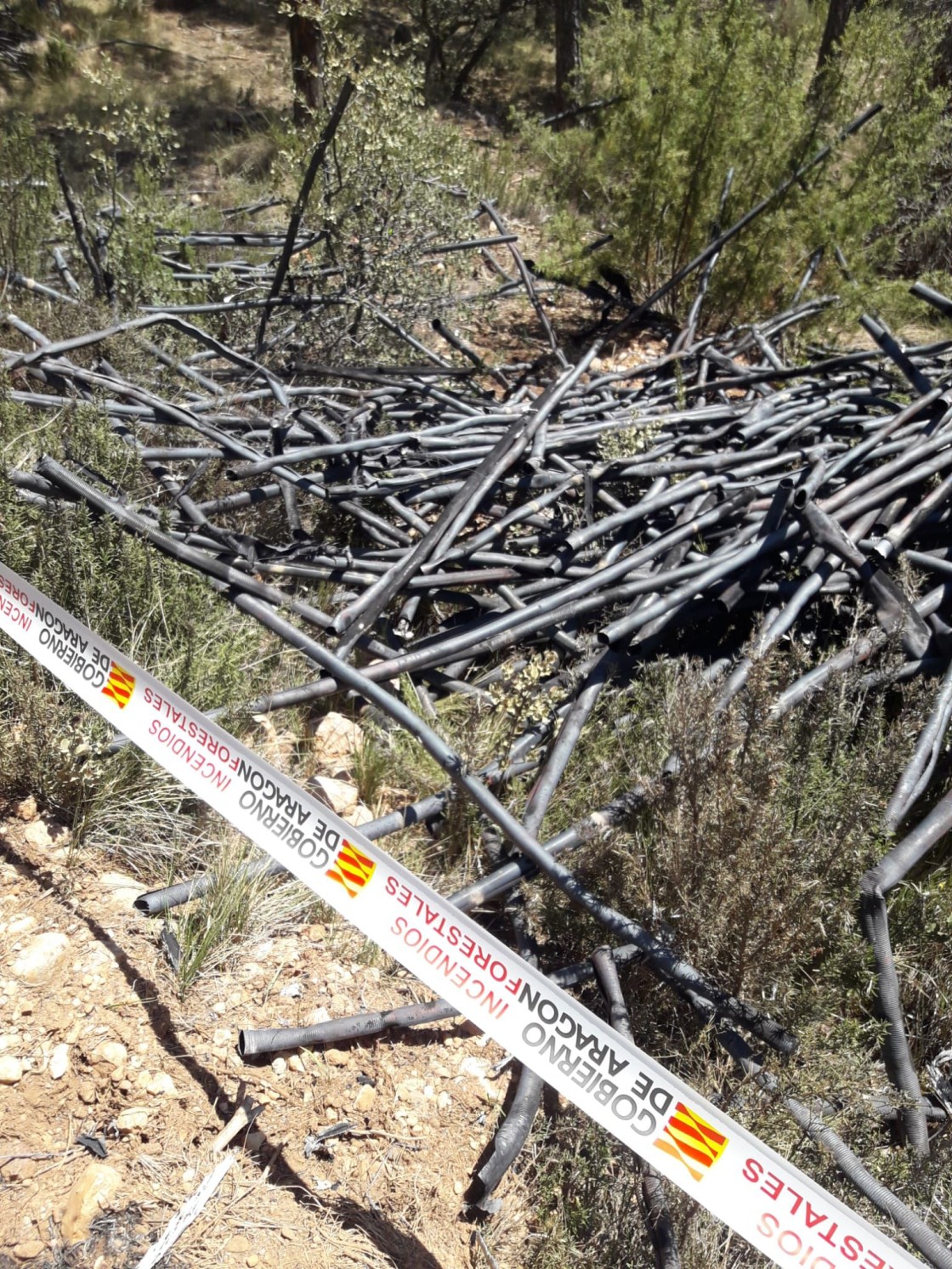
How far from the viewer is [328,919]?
2.79 metres

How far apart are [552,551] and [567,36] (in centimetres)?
1124

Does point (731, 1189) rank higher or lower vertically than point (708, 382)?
lower

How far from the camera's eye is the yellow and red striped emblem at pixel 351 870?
2.27m

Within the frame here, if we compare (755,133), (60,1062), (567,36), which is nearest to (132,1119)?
(60,1062)

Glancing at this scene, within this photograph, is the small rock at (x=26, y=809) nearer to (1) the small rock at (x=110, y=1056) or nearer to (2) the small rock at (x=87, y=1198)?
(1) the small rock at (x=110, y=1056)

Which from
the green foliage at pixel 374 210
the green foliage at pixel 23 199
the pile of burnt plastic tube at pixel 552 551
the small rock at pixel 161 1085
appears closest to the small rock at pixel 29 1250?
the small rock at pixel 161 1085

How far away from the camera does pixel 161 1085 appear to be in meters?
2.25

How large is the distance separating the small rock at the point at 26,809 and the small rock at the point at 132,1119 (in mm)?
969

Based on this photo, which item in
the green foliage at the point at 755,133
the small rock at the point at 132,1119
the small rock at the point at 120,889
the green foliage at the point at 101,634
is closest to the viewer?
the small rock at the point at 132,1119

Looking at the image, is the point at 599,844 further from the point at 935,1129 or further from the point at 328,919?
the point at 935,1129

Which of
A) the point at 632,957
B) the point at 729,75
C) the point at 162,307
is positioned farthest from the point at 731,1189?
the point at 729,75

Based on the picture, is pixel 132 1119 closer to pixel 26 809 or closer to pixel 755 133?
pixel 26 809

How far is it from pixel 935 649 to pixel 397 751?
176 cm

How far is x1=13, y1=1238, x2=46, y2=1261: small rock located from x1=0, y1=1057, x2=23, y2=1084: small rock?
36 centimetres
